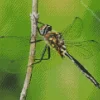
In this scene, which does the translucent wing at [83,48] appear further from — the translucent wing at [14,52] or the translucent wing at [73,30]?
the translucent wing at [14,52]

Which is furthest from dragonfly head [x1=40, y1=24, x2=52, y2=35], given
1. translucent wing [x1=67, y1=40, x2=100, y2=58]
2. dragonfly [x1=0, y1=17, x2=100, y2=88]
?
translucent wing [x1=67, y1=40, x2=100, y2=58]

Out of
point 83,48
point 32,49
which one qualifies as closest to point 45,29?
point 32,49

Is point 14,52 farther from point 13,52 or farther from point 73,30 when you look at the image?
point 73,30

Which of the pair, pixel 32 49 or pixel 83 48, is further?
pixel 83 48

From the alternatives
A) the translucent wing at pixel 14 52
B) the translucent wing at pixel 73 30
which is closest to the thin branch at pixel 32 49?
the translucent wing at pixel 14 52

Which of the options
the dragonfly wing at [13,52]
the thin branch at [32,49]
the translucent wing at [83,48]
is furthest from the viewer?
the translucent wing at [83,48]

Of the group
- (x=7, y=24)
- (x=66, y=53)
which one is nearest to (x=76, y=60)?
(x=66, y=53)
